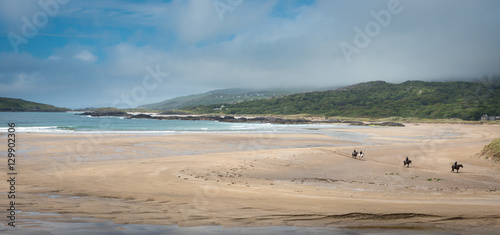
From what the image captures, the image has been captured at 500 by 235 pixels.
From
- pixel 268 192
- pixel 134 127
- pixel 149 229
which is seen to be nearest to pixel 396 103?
pixel 134 127

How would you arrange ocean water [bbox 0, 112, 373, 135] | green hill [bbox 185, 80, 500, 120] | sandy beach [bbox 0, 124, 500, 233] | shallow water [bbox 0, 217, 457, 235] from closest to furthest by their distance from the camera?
shallow water [bbox 0, 217, 457, 235] < sandy beach [bbox 0, 124, 500, 233] < ocean water [bbox 0, 112, 373, 135] < green hill [bbox 185, 80, 500, 120]

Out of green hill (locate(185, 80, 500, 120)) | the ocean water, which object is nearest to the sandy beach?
the ocean water

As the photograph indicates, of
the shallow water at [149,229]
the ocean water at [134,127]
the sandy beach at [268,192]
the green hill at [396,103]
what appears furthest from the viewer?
the green hill at [396,103]

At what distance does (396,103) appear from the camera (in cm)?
14388

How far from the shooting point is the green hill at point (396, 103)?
117169 mm

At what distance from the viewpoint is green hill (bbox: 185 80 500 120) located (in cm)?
11717

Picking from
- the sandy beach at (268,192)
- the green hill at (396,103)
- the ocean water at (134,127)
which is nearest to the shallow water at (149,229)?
the sandy beach at (268,192)

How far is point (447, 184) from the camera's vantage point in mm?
13656

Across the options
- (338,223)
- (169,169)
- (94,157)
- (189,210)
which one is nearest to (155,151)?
(94,157)

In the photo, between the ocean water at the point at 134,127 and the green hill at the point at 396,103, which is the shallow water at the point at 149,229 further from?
the green hill at the point at 396,103

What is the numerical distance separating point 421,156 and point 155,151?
20315mm

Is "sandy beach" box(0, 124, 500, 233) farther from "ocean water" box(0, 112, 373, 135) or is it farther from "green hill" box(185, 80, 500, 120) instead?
"green hill" box(185, 80, 500, 120)

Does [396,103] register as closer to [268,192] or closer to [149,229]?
[268,192]

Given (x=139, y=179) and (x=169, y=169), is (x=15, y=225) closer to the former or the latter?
(x=139, y=179)
